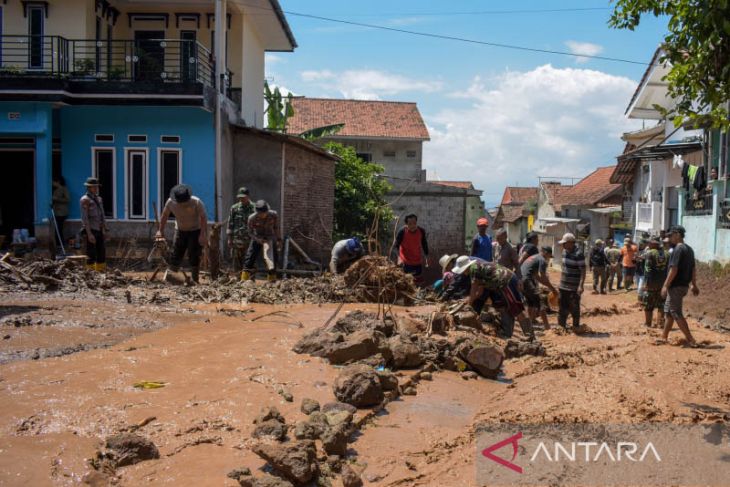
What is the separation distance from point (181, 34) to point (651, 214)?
58.5ft

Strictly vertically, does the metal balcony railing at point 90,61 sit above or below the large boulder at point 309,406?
above

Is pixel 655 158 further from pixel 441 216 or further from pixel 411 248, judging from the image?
pixel 411 248

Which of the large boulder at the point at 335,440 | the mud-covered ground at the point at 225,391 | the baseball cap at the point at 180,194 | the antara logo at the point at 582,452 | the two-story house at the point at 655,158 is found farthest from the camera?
the two-story house at the point at 655,158

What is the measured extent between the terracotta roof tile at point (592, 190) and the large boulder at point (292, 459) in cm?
3674

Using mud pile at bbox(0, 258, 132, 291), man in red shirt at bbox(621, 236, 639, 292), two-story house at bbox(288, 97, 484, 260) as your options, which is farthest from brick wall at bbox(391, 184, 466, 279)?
mud pile at bbox(0, 258, 132, 291)

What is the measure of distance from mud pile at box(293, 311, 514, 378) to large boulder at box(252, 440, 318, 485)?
255 centimetres

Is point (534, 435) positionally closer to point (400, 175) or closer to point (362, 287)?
point (362, 287)

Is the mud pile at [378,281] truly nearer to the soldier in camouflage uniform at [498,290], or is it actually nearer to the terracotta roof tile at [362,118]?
the soldier in camouflage uniform at [498,290]

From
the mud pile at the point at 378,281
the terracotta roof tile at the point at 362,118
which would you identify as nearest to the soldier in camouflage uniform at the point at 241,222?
the mud pile at the point at 378,281

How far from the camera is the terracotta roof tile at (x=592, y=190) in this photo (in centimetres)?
3972

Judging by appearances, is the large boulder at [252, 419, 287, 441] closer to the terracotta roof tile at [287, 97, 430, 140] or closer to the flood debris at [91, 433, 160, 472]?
the flood debris at [91, 433, 160, 472]

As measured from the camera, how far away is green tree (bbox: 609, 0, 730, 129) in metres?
5.83

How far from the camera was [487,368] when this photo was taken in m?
7.39

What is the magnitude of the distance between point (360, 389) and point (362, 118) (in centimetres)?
3560
